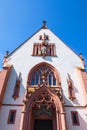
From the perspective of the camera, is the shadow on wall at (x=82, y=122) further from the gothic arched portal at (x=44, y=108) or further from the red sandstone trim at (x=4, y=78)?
the red sandstone trim at (x=4, y=78)

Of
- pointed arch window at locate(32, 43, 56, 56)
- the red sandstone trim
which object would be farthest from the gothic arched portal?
pointed arch window at locate(32, 43, 56, 56)

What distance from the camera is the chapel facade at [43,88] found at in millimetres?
11859

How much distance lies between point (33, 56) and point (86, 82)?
7.92 m

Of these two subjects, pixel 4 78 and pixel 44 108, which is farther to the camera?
pixel 4 78

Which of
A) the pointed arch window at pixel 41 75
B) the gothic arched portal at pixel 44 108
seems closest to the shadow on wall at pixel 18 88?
the gothic arched portal at pixel 44 108

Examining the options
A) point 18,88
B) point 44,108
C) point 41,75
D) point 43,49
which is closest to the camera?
point 44,108

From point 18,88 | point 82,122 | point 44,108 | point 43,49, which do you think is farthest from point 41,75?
point 82,122

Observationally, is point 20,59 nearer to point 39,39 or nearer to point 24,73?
point 24,73

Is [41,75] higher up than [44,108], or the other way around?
[41,75]

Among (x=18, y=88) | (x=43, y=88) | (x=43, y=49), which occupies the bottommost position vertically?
(x=43, y=88)

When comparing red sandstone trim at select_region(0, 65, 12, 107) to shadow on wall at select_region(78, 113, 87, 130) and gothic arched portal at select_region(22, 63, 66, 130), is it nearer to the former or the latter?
gothic arched portal at select_region(22, 63, 66, 130)

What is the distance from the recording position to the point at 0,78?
13.9 metres

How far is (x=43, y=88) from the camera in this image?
13.2m

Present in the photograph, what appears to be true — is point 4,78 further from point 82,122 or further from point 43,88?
point 82,122
